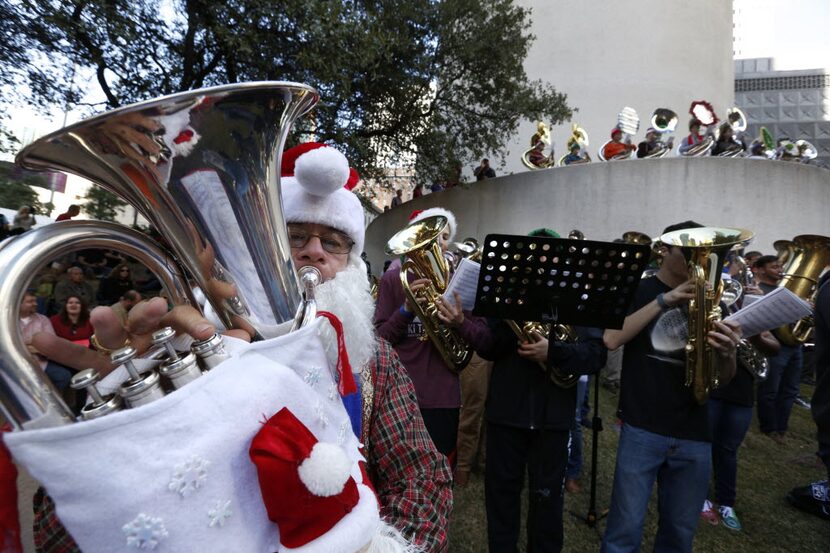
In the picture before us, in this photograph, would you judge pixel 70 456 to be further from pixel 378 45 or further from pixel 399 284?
pixel 378 45

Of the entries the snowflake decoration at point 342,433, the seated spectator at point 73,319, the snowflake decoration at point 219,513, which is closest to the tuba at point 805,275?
the snowflake decoration at point 342,433

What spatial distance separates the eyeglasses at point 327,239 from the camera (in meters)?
1.61

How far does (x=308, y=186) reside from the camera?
1.52 m

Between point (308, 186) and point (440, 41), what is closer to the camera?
point (308, 186)

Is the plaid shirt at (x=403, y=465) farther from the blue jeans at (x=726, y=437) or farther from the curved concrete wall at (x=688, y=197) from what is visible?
the curved concrete wall at (x=688, y=197)

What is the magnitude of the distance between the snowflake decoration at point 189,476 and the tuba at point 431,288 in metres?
2.73

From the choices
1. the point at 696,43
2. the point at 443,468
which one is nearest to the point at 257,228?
the point at 443,468

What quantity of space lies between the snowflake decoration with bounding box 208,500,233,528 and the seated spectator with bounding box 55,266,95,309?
5700 millimetres

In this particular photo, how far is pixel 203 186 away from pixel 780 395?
24.3 ft

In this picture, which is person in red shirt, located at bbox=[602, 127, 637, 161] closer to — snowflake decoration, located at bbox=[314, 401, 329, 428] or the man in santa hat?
the man in santa hat

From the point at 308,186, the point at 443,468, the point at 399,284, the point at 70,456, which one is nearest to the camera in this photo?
the point at 70,456


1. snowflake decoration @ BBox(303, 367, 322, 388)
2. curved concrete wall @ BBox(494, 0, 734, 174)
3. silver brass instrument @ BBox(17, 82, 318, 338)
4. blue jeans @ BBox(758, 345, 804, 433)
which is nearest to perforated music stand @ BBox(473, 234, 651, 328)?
silver brass instrument @ BBox(17, 82, 318, 338)

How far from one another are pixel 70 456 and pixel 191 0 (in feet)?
23.0

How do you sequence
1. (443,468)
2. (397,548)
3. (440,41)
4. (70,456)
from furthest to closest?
(440,41), (443,468), (397,548), (70,456)
